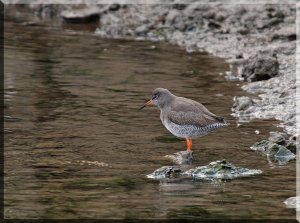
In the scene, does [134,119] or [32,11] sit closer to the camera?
[134,119]

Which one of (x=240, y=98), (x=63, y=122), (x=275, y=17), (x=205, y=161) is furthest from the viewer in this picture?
(x=275, y=17)

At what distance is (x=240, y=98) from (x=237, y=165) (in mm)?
4470

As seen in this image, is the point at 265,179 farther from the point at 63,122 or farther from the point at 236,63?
the point at 236,63

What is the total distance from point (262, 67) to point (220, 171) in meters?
7.55

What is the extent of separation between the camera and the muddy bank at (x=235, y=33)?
1808cm

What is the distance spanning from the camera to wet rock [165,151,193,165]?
13250 mm

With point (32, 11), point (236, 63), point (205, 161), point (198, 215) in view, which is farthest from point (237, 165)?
point (32, 11)

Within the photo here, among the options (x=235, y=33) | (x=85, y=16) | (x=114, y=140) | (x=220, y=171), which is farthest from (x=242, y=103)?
(x=85, y=16)

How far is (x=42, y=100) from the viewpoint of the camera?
1797 cm

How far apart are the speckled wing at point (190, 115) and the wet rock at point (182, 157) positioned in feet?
1.50

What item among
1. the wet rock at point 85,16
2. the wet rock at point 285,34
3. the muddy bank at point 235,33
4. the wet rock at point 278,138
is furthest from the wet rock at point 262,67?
the wet rock at point 85,16

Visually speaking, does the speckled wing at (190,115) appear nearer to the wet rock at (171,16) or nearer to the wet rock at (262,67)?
the wet rock at (262,67)

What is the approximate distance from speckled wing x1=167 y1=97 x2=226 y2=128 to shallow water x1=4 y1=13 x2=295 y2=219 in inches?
20.8

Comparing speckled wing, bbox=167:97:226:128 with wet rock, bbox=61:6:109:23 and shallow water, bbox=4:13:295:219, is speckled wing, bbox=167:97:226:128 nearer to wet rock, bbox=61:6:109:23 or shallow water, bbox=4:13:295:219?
shallow water, bbox=4:13:295:219
